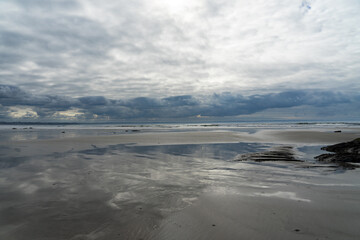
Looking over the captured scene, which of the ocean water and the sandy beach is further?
the ocean water

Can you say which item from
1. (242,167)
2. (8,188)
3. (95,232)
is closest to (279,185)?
(242,167)

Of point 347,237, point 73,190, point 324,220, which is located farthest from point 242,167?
point 73,190

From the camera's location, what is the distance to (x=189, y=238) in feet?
14.4

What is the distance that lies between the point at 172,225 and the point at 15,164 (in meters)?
11.1

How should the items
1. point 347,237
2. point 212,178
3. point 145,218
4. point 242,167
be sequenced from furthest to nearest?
1. point 242,167
2. point 212,178
3. point 145,218
4. point 347,237

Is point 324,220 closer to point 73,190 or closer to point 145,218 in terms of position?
point 145,218

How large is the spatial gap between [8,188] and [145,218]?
18.6ft

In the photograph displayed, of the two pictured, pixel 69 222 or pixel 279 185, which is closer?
pixel 69 222

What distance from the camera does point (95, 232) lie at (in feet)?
15.1

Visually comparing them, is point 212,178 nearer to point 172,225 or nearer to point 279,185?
point 279,185

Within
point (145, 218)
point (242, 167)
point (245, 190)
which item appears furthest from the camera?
point (242, 167)

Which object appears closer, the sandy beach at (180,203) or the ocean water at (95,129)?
the sandy beach at (180,203)

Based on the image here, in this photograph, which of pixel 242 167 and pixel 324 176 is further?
pixel 242 167

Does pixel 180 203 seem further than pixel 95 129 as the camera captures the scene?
No
